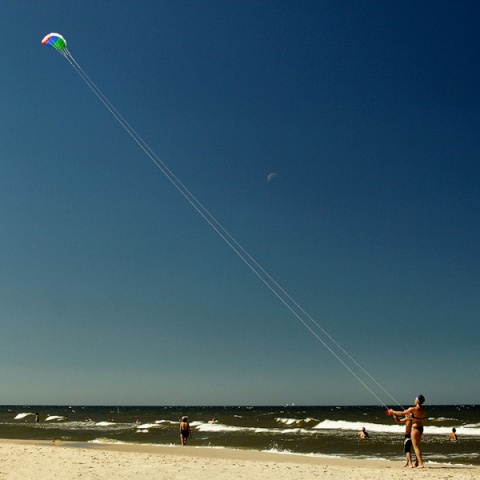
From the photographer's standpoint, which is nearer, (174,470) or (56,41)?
(174,470)

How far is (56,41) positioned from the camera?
49.9ft

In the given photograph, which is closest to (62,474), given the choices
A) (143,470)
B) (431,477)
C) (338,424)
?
(143,470)

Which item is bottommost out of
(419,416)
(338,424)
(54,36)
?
(338,424)

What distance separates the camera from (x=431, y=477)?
10844 mm

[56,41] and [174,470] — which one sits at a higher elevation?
[56,41]

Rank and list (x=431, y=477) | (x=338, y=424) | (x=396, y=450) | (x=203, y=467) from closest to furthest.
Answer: (x=431, y=477), (x=203, y=467), (x=396, y=450), (x=338, y=424)

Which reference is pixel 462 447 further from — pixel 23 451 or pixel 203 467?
pixel 23 451

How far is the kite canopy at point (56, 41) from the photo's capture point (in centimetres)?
1512

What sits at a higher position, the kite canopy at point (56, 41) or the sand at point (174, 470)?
the kite canopy at point (56, 41)

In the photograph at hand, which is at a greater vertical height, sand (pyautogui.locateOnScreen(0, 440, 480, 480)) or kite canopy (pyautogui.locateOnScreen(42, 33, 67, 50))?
kite canopy (pyautogui.locateOnScreen(42, 33, 67, 50))

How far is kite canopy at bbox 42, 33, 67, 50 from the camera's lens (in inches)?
595

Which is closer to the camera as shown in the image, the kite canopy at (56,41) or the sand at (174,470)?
the sand at (174,470)

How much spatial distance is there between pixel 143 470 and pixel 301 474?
11.3ft

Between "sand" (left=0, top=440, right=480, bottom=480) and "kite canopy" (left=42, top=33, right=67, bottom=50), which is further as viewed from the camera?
"kite canopy" (left=42, top=33, right=67, bottom=50)
